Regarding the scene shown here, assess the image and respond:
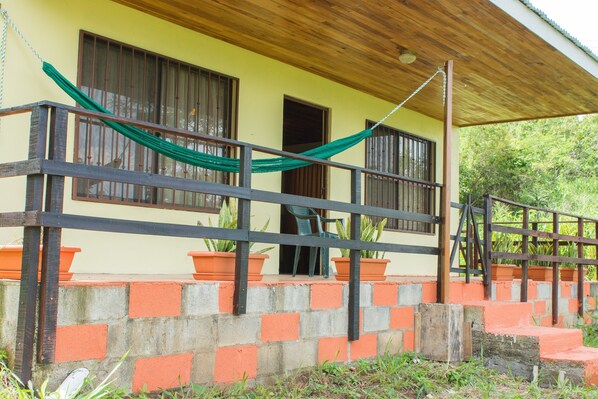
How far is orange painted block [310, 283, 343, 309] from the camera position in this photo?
4445 millimetres

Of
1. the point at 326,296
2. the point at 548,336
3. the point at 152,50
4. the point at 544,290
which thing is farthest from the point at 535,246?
the point at 152,50

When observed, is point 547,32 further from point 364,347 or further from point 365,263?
point 364,347

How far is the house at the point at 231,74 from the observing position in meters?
5.04

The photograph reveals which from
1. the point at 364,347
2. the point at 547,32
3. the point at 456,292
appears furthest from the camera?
the point at 547,32

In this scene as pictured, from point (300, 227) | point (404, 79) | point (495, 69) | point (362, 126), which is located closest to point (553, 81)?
point (495, 69)

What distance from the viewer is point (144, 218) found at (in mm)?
5477

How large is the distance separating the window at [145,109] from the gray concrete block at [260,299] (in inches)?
69.9

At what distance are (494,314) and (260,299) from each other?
235 centimetres

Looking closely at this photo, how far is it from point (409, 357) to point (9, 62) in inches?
141

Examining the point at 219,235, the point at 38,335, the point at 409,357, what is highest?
the point at 219,235

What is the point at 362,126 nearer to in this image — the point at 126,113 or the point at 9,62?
the point at 126,113

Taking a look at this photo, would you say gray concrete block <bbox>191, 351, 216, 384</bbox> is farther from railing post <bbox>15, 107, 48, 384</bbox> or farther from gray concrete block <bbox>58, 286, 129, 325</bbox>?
railing post <bbox>15, 107, 48, 384</bbox>

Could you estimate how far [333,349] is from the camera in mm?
4582

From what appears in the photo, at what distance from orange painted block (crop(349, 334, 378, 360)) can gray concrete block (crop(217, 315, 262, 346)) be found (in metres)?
0.97
